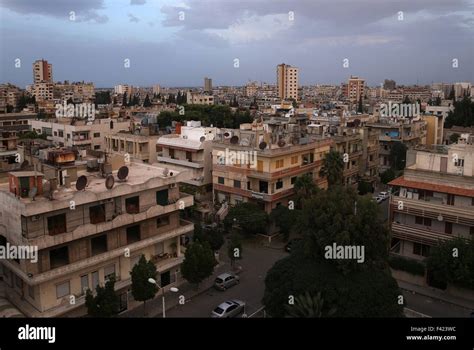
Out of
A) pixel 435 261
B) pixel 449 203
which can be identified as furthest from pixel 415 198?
pixel 435 261

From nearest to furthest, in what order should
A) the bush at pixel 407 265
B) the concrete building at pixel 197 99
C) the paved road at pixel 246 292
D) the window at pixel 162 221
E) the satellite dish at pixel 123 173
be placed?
the satellite dish at pixel 123 173 → the paved road at pixel 246 292 → the window at pixel 162 221 → the bush at pixel 407 265 → the concrete building at pixel 197 99

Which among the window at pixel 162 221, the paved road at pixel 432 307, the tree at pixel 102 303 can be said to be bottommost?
the paved road at pixel 432 307

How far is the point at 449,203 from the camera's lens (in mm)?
24016

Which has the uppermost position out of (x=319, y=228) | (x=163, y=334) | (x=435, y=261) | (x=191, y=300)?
(x=163, y=334)

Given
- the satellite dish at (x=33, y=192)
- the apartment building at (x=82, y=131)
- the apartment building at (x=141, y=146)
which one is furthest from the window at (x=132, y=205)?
the apartment building at (x=82, y=131)

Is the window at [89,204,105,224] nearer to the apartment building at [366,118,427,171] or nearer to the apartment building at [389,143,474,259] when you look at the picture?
the apartment building at [389,143,474,259]

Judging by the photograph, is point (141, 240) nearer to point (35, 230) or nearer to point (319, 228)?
point (35, 230)

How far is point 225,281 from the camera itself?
949 inches

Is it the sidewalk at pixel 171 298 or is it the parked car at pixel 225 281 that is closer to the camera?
the sidewalk at pixel 171 298

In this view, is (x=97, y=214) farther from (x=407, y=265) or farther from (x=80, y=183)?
(x=407, y=265)

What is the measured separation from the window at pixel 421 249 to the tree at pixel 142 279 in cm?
1492

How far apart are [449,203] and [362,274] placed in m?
8.67

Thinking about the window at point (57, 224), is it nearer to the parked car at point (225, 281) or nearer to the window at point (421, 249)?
the parked car at point (225, 281)

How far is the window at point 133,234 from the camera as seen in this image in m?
21.4
